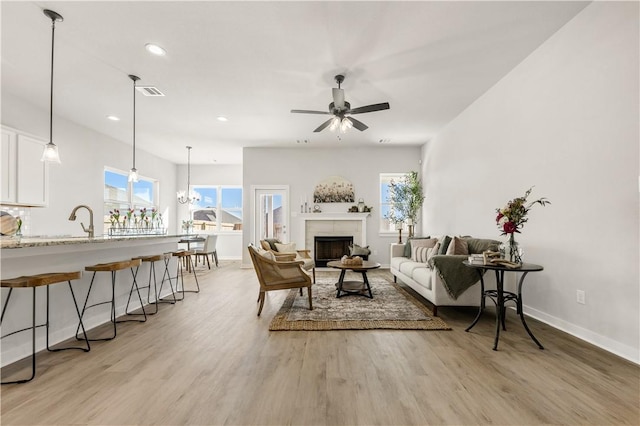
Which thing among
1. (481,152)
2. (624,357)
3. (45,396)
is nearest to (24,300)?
(45,396)

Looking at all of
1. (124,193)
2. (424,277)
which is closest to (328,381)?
(424,277)

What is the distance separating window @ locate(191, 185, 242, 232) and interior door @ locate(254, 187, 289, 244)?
226 centimetres

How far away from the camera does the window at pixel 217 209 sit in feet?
31.2

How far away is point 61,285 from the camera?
9.29 ft

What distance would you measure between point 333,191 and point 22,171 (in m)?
5.65

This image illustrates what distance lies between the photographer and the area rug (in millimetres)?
3178

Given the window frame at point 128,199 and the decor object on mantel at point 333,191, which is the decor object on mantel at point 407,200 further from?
the window frame at point 128,199

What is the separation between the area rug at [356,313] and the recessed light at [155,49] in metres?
3.19

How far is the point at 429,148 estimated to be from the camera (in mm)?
6938

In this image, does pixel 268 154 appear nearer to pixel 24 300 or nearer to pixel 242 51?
pixel 242 51

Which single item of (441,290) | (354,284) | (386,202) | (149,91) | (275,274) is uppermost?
(149,91)

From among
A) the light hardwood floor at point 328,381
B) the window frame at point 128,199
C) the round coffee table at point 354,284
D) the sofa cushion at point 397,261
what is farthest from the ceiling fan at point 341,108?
the window frame at point 128,199

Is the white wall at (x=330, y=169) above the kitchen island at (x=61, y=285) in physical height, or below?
above

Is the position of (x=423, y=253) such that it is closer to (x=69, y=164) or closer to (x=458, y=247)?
(x=458, y=247)
